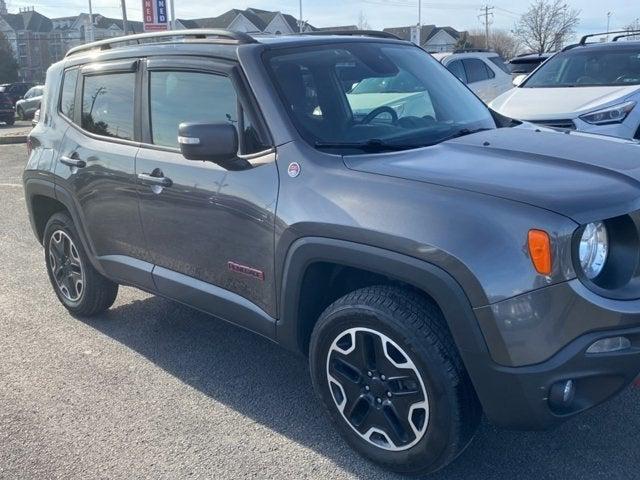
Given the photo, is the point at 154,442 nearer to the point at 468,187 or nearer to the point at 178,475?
the point at 178,475

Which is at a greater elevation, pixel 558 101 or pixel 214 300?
pixel 558 101

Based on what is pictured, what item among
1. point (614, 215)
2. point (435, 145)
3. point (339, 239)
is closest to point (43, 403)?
point (339, 239)

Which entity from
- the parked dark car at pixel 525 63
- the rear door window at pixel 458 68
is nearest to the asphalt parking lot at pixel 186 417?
the rear door window at pixel 458 68

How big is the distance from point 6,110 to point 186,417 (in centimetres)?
2902

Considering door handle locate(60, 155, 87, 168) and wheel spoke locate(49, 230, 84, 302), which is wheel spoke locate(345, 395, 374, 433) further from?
wheel spoke locate(49, 230, 84, 302)

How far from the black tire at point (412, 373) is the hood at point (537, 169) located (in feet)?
1.70

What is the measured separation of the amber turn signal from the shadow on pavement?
1.03m

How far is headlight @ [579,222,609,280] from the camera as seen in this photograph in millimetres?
2570

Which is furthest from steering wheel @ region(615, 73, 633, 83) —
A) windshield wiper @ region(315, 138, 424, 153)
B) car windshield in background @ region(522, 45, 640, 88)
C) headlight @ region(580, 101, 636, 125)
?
windshield wiper @ region(315, 138, 424, 153)

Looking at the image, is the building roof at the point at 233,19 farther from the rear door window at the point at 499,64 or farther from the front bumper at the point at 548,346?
the front bumper at the point at 548,346

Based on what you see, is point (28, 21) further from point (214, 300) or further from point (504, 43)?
point (214, 300)

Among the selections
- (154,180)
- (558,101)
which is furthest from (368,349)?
(558,101)

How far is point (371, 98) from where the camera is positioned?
12.3 ft

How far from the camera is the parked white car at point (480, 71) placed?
12.1m
